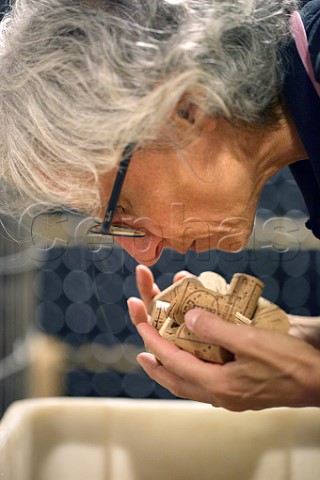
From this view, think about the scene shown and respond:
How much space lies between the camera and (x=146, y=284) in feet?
2.91

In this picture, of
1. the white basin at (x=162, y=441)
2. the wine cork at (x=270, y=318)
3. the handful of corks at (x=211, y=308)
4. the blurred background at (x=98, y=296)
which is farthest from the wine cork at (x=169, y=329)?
the blurred background at (x=98, y=296)

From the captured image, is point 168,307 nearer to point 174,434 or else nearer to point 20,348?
point 174,434

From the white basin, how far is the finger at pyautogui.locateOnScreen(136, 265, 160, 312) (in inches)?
6.0

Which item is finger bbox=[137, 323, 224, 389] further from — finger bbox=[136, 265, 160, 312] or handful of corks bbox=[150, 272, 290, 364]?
finger bbox=[136, 265, 160, 312]

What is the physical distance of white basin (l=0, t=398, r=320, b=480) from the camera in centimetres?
91

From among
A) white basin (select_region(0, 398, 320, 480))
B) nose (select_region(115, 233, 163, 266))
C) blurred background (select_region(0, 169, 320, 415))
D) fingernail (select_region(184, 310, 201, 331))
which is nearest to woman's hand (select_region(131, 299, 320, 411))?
fingernail (select_region(184, 310, 201, 331))

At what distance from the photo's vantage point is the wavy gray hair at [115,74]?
622mm

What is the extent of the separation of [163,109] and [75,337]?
965 mm

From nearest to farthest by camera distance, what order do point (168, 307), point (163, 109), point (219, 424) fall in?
point (163, 109) → point (168, 307) → point (219, 424)

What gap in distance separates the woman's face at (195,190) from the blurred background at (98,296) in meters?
0.61

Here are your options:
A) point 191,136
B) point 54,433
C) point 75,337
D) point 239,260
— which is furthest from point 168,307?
point 75,337

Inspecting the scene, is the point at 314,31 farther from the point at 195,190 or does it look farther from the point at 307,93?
the point at 195,190

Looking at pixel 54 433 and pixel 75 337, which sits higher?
pixel 54 433

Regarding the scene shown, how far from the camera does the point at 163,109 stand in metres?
0.62
